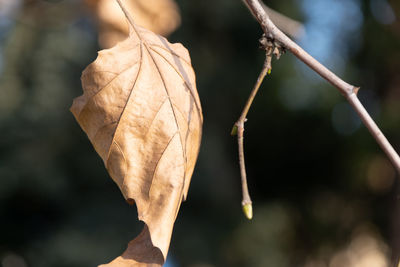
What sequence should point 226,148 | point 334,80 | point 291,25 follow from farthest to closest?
point 226,148, point 291,25, point 334,80

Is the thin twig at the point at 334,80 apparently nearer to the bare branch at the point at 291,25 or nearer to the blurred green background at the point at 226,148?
the bare branch at the point at 291,25

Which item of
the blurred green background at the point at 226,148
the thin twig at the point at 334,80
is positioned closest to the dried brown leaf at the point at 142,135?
the thin twig at the point at 334,80

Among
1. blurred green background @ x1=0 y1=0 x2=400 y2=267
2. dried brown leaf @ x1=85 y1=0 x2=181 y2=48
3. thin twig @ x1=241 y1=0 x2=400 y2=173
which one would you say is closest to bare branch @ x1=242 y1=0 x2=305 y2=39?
thin twig @ x1=241 y1=0 x2=400 y2=173

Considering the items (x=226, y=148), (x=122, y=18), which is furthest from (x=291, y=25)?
(x=226, y=148)

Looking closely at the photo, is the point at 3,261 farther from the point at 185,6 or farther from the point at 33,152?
the point at 185,6

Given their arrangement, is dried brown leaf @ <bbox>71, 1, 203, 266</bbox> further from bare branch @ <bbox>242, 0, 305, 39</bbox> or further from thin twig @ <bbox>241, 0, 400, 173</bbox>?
bare branch @ <bbox>242, 0, 305, 39</bbox>

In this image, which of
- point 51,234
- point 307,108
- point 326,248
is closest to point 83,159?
point 51,234

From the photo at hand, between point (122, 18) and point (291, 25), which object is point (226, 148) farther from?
point (291, 25)
